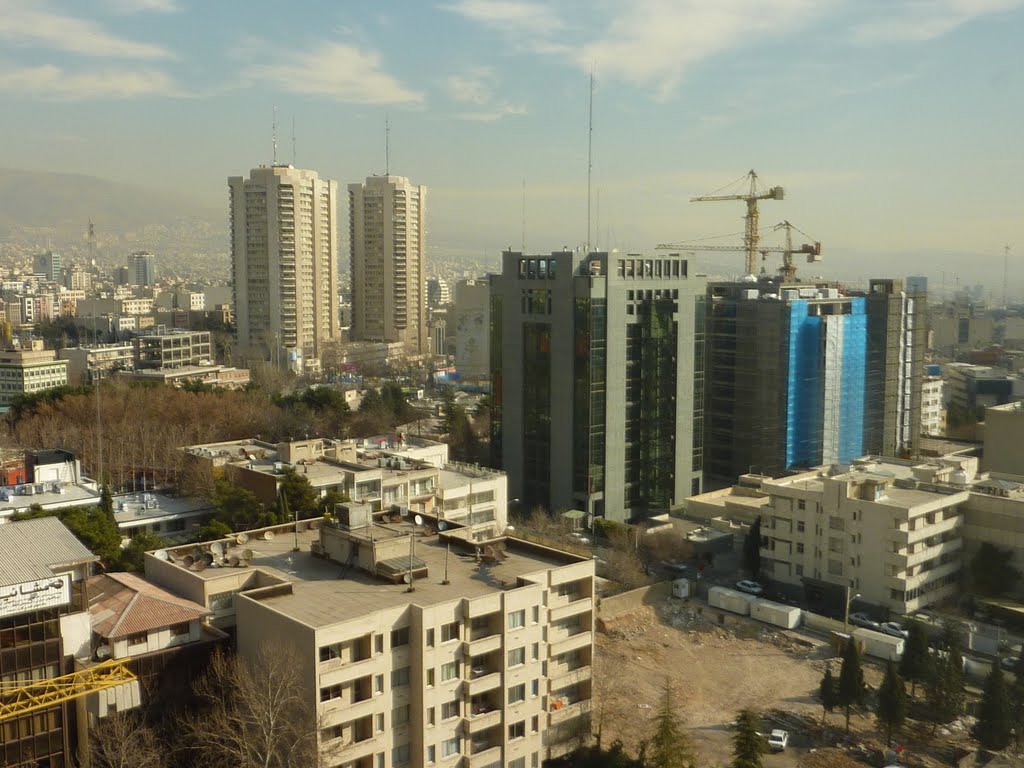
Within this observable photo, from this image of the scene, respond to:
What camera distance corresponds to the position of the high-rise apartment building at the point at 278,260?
44.3 m

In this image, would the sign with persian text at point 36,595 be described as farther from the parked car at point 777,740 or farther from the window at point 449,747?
the parked car at point 777,740

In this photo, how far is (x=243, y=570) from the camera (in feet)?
32.6

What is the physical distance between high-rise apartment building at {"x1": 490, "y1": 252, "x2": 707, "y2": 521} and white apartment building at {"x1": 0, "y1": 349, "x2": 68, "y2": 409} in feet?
59.7

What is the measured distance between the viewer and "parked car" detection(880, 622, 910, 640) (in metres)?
13.9

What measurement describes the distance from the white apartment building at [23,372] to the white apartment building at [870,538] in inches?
962

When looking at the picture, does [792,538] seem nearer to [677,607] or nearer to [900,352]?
[677,607]

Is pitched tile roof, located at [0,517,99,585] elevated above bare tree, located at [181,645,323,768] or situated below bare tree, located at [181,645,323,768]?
above

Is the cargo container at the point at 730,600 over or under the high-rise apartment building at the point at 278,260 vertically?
under

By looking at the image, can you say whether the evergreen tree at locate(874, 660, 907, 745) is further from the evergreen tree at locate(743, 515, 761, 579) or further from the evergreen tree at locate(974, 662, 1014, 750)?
the evergreen tree at locate(743, 515, 761, 579)

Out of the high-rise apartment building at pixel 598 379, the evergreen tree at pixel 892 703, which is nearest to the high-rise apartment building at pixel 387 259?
the high-rise apartment building at pixel 598 379

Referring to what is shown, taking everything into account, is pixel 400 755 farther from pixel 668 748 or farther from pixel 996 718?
pixel 996 718

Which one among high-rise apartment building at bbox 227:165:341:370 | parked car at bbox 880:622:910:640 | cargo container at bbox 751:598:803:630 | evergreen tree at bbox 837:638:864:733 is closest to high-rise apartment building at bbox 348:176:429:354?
high-rise apartment building at bbox 227:165:341:370

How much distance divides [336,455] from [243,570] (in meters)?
7.14

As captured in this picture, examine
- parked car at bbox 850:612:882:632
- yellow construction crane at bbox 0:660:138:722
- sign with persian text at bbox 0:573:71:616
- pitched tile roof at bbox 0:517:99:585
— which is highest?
pitched tile roof at bbox 0:517:99:585
